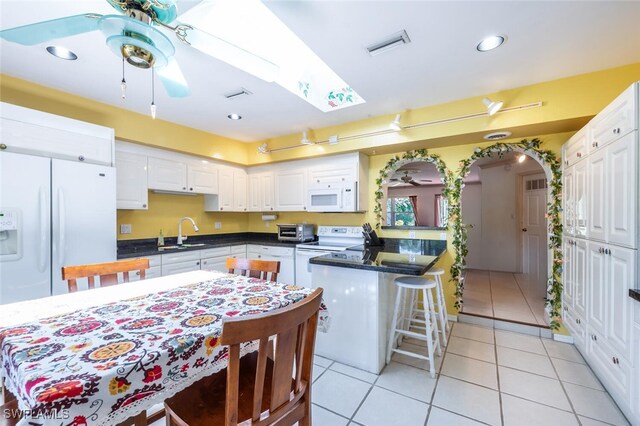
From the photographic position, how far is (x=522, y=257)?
5492 millimetres

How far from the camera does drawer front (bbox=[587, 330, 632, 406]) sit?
1618 millimetres

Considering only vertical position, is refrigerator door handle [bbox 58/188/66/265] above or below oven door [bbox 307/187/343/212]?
below

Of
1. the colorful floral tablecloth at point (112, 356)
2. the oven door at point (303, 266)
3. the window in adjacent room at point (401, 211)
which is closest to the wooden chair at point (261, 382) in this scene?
the colorful floral tablecloth at point (112, 356)

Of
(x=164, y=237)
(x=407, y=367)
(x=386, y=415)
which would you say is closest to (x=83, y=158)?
(x=164, y=237)

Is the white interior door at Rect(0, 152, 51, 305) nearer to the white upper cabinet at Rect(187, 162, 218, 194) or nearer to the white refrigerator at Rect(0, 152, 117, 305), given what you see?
the white refrigerator at Rect(0, 152, 117, 305)

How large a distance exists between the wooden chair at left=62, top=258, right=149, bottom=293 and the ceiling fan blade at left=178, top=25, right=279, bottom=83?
4.79 ft

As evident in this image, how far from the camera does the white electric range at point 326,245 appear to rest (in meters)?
3.71

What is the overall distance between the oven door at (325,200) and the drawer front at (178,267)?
1.67 metres

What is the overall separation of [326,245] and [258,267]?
2053 mm

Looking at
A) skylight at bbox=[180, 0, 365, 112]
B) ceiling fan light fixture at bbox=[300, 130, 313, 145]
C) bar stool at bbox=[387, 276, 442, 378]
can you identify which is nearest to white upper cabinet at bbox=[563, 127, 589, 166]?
bar stool at bbox=[387, 276, 442, 378]

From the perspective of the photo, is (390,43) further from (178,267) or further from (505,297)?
(505,297)

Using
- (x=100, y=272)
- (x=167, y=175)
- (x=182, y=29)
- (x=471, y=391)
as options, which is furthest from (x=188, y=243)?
(x=471, y=391)

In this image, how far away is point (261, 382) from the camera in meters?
0.89

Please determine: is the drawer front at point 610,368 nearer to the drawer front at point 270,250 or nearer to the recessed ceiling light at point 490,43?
the recessed ceiling light at point 490,43
